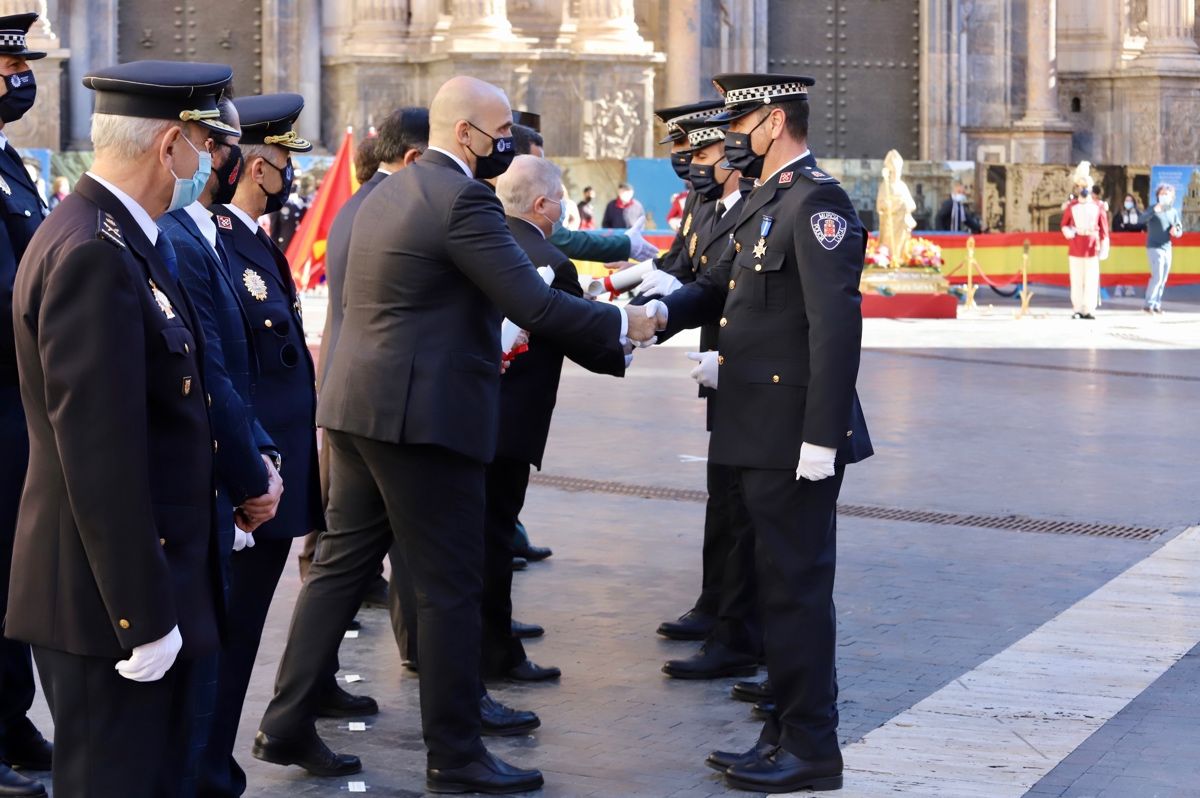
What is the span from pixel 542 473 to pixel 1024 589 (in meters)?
3.82

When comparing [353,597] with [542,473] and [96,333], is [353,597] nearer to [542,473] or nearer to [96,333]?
[96,333]

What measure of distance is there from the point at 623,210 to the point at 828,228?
64.8 feet

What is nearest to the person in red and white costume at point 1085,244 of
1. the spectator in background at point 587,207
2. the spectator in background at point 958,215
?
the spectator in background at point 958,215

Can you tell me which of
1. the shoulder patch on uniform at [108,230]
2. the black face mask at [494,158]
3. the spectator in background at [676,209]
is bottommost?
the shoulder patch on uniform at [108,230]

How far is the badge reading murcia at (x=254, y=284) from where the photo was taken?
5.77 m

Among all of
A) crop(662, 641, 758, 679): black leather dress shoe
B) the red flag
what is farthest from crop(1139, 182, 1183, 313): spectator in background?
crop(662, 641, 758, 679): black leather dress shoe

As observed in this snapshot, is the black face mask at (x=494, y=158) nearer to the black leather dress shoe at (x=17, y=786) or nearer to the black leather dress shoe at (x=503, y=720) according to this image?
the black leather dress shoe at (x=503, y=720)

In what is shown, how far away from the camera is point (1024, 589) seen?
28.0 ft

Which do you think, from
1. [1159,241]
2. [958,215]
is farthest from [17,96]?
[958,215]

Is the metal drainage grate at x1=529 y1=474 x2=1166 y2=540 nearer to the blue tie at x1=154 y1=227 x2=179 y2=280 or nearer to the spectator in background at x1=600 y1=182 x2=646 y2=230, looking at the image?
the blue tie at x1=154 y1=227 x2=179 y2=280

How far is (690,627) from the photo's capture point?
25.4ft

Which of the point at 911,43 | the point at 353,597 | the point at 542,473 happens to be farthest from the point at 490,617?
the point at 911,43

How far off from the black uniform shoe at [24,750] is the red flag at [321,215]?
1034 cm

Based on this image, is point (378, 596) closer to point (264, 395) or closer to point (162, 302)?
point (264, 395)
